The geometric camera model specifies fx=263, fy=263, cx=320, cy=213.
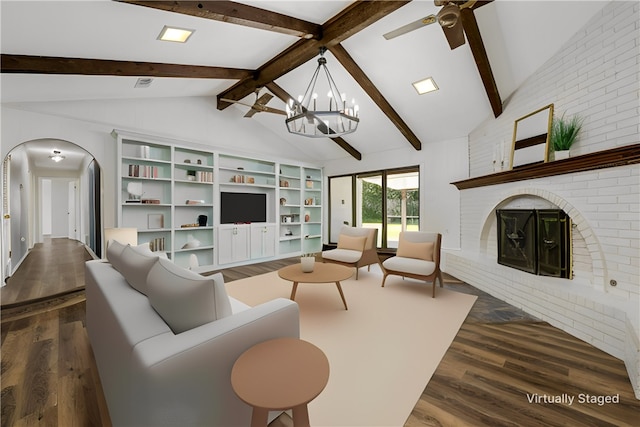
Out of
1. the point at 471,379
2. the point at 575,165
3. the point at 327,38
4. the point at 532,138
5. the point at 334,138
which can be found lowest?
the point at 471,379

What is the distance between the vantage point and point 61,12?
6.29 feet

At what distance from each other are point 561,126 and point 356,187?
4.47 metres

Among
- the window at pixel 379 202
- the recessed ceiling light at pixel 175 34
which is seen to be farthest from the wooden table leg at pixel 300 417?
the window at pixel 379 202

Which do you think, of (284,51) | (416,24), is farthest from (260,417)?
(284,51)

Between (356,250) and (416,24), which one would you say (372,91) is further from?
(356,250)

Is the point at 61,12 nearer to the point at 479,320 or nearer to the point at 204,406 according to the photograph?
the point at 204,406

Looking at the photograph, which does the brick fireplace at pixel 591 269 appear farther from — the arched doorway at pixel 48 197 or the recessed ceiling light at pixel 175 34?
the arched doorway at pixel 48 197

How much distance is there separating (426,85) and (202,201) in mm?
4493

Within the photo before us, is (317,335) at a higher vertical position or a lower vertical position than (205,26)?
lower

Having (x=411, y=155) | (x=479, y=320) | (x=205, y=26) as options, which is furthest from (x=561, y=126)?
(x=205, y=26)

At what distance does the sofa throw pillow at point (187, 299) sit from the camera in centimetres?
128

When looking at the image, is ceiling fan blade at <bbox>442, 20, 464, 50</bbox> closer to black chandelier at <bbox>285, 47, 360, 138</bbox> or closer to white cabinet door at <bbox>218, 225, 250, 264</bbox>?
black chandelier at <bbox>285, 47, 360, 138</bbox>

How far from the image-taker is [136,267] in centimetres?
175

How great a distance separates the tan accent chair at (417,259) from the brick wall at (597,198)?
0.84 m
